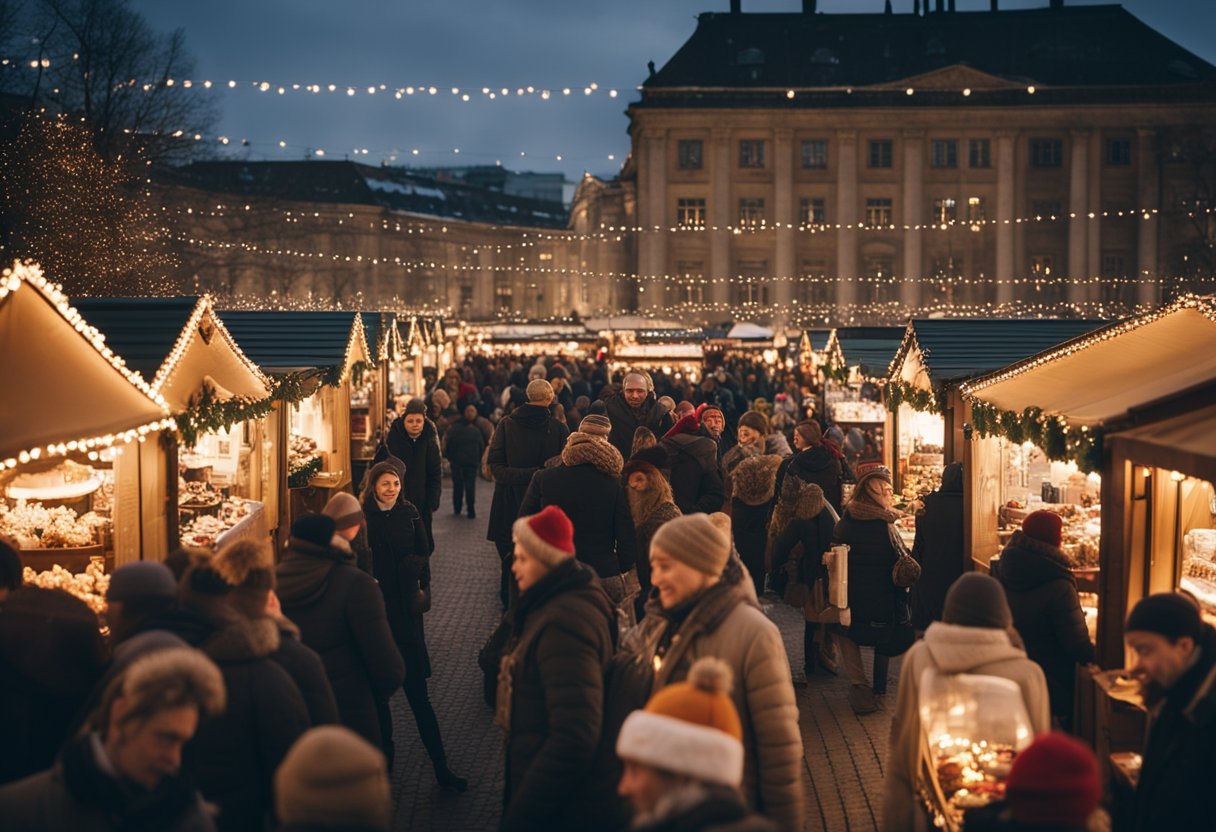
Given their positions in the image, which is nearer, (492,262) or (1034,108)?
(1034,108)

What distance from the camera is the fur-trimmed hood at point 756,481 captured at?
10.7 metres

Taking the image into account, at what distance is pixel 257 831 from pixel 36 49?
3401 cm

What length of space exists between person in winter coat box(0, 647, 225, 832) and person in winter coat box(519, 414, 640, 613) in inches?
169

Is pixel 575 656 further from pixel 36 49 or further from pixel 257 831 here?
pixel 36 49

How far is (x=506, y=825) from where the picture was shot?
441 cm

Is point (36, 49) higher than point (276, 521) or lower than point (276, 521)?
higher

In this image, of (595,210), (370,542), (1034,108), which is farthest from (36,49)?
(1034,108)

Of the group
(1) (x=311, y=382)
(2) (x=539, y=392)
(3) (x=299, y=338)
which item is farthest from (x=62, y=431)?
(3) (x=299, y=338)

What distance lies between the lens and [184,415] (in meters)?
8.51

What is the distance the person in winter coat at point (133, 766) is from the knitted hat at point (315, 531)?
1.86 meters

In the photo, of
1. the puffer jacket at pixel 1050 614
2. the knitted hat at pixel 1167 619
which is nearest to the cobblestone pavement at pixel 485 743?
the puffer jacket at pixel 1050 614

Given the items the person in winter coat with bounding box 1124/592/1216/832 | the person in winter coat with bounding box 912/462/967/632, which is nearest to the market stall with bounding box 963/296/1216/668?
the person in winter coat with bounding box 1124/592/1216/832

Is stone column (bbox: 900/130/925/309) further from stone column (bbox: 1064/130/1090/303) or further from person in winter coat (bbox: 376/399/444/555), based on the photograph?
person in winter coat (bbox: 376/399/444/555)

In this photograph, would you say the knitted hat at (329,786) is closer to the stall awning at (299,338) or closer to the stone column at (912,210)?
the stall awning at (299,338)
